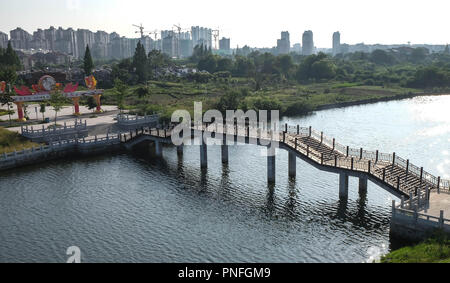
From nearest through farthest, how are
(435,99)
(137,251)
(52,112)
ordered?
(137,251) → (52,112) → (435,99)

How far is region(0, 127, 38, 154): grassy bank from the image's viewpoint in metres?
54.9

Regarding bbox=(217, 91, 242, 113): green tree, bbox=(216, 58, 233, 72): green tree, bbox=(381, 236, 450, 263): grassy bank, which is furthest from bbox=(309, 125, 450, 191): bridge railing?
bbox=(216, 58, 233, 72): green tree

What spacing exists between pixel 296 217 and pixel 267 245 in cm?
565

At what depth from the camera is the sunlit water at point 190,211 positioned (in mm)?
30188

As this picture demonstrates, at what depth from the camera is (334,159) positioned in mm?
39812

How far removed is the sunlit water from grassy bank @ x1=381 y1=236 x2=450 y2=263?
1777mm

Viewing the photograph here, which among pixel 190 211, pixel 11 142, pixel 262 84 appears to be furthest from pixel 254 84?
pixel 190 211

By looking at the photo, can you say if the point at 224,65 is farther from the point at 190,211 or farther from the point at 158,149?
the point at 190,211

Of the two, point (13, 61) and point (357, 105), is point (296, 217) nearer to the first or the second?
point (357, 105)

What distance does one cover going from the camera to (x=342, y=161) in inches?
1545

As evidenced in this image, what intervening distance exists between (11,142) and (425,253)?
161 ft

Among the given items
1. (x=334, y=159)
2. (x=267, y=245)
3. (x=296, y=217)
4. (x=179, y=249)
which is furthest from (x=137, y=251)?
(x=334, y=159)

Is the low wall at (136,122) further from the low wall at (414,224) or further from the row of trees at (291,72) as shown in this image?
the row of trees at (291,72)

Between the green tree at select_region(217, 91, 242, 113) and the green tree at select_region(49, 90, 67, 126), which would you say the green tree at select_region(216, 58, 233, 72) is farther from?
the green tree at select_region(49, 90, 67, 126)
